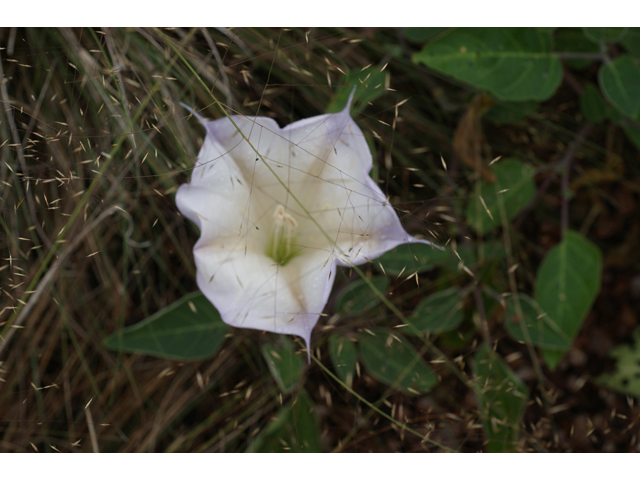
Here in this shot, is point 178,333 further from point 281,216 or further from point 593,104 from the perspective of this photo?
point 593,104

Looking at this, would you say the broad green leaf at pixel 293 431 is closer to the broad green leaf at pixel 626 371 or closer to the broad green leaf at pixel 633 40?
the broad green leaf at pixel 626 371

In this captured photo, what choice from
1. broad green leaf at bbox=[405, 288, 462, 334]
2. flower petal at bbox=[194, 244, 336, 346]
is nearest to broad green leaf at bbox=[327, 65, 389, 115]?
flower petal at bbox=[194, 244, 336, 346]

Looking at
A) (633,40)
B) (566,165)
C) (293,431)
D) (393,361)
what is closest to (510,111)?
(566,165)

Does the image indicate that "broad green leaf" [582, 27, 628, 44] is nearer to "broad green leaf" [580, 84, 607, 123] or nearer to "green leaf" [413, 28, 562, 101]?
"green leaf" [413, 28, 562, 101]

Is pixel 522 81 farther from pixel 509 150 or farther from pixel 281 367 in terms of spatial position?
pixel 281 367

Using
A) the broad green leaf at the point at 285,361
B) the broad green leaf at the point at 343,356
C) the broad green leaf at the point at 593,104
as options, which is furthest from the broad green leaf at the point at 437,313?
the broad green leaf at the point at 593,104

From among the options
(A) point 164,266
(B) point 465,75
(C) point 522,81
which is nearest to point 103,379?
(A) point 164,266

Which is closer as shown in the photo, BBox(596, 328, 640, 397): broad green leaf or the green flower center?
the green flower center
